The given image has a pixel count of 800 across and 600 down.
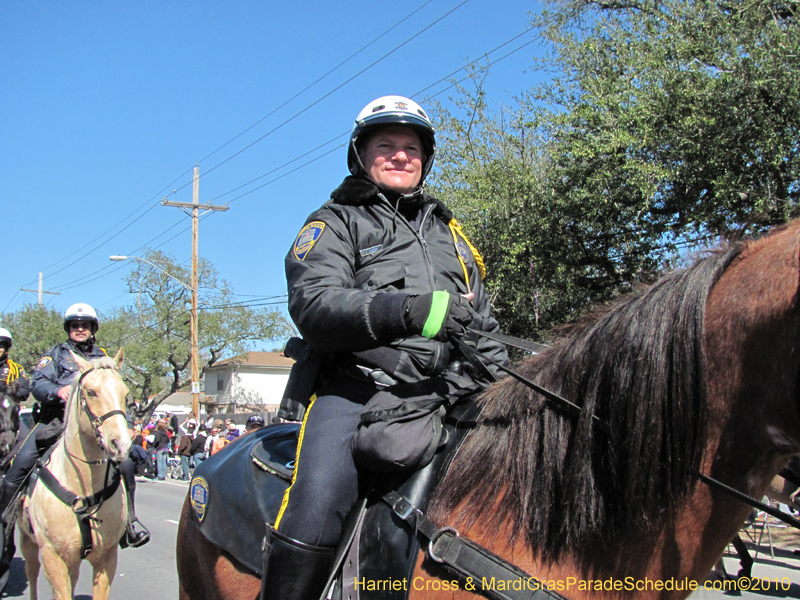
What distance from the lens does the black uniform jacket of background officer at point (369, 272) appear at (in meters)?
2.08

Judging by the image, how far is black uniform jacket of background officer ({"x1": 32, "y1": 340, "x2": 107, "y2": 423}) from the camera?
6.20 metres

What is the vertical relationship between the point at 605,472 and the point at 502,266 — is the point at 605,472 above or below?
below

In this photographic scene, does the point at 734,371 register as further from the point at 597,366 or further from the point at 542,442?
the point at 542,442

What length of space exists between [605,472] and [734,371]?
46cm

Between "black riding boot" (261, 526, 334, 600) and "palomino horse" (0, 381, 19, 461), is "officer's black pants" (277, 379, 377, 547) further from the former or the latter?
"palomino horse" (0, 381, 19, 461)

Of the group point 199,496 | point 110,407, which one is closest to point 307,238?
point 199,496

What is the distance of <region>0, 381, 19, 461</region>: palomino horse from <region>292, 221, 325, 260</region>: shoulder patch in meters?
6.10

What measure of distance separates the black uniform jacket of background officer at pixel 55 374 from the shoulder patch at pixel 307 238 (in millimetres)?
4542

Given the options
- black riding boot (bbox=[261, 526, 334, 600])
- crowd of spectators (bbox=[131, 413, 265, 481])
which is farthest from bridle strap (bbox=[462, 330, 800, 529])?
crowd of spectators (bbox=[131, 413, 265, 481])

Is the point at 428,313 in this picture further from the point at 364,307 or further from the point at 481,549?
the point at 481,549

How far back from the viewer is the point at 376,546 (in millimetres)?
2059

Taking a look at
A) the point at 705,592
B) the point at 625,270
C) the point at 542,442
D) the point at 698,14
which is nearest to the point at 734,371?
the point at 542,442

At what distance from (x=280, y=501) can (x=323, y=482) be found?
19.9 inches

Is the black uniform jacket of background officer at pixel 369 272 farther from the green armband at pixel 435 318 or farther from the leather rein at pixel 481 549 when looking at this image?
the leather rein at pixel 481 549
